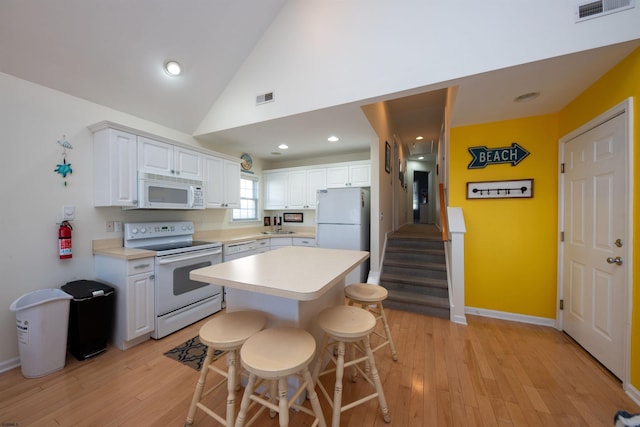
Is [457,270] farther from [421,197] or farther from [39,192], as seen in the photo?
[421,197]

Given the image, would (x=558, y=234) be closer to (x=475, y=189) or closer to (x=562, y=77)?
(x=475, y=189)

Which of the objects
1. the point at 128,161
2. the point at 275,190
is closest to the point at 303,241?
the point at 275,190

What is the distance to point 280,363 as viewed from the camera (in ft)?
3.36

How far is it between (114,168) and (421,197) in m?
9.12

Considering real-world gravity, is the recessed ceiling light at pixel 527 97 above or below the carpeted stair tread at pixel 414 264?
above

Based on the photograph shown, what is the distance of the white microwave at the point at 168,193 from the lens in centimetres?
250

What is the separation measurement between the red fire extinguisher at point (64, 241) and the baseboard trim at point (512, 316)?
4496 mm

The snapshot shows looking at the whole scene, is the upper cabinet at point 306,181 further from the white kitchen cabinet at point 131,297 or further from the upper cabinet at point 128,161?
the white kitchen cabinet at point 131,297

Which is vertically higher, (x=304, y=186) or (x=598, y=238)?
(x=304, y=186)

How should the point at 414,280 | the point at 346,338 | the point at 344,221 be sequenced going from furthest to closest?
the point at 344,221, the point at 414,280, the point at 346,338

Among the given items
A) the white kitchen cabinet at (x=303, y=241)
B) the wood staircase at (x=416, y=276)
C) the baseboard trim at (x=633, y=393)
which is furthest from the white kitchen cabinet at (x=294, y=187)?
the baseboard trim at (x=633, y=393)

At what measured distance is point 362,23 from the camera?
228cm

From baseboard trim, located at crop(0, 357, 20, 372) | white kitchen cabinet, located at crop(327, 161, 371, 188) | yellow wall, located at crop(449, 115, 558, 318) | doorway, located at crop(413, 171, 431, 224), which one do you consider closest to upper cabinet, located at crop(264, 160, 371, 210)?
white kitchen cabinet, located at crop(327, 161, 371, 188)

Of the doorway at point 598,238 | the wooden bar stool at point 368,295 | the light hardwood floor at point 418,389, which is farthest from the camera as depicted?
the wooden bar stool at point 368,295
